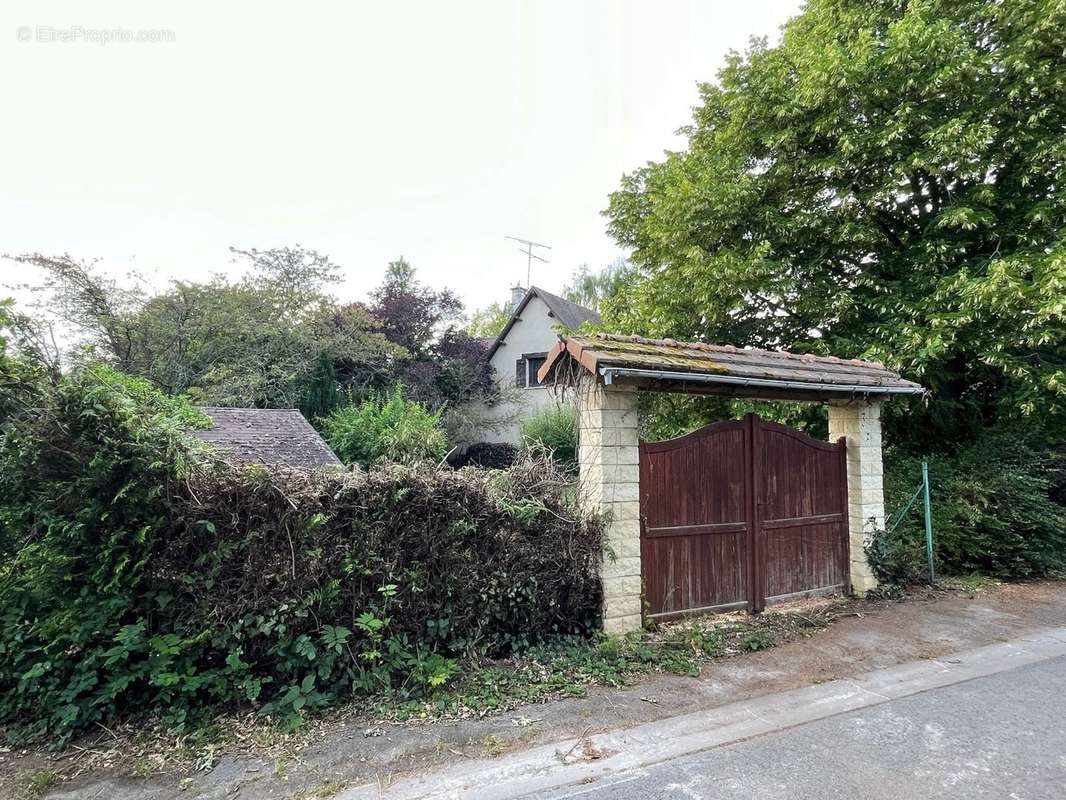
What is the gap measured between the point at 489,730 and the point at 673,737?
46.1 inches

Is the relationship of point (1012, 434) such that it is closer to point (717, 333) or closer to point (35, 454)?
point (717, 333)

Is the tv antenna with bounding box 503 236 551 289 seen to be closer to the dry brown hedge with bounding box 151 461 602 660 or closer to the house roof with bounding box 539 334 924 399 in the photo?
the house roof with bounding box 539 334 924 399

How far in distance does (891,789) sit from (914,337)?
7.40 meters

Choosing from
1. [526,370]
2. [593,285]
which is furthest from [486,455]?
[593,285]

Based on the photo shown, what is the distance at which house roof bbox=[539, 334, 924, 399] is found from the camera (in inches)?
197

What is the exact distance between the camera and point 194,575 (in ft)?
12.2

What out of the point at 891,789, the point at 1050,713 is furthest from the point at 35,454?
the point at 1050,713

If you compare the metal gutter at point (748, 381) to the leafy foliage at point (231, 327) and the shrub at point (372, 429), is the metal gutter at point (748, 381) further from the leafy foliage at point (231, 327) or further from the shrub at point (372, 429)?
the leafy foliage at point (231, 327)

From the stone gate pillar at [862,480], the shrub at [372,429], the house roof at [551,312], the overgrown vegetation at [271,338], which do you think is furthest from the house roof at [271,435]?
the house roof at [551,312]

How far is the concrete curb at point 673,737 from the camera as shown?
300cm

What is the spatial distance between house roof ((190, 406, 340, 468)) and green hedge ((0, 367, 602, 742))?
6.44m

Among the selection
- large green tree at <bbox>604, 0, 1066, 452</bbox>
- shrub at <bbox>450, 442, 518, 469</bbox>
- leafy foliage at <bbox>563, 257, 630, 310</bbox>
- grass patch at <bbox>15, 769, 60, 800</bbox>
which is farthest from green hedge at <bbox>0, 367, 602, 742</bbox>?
leafy foliage at <bbox>563, 257, 630, 310</bbox>

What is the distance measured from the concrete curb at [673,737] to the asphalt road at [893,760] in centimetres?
9

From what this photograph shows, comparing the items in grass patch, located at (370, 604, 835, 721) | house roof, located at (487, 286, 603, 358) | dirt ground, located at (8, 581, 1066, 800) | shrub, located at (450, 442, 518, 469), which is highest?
house roof, located at (487, 286, 603, 358)
